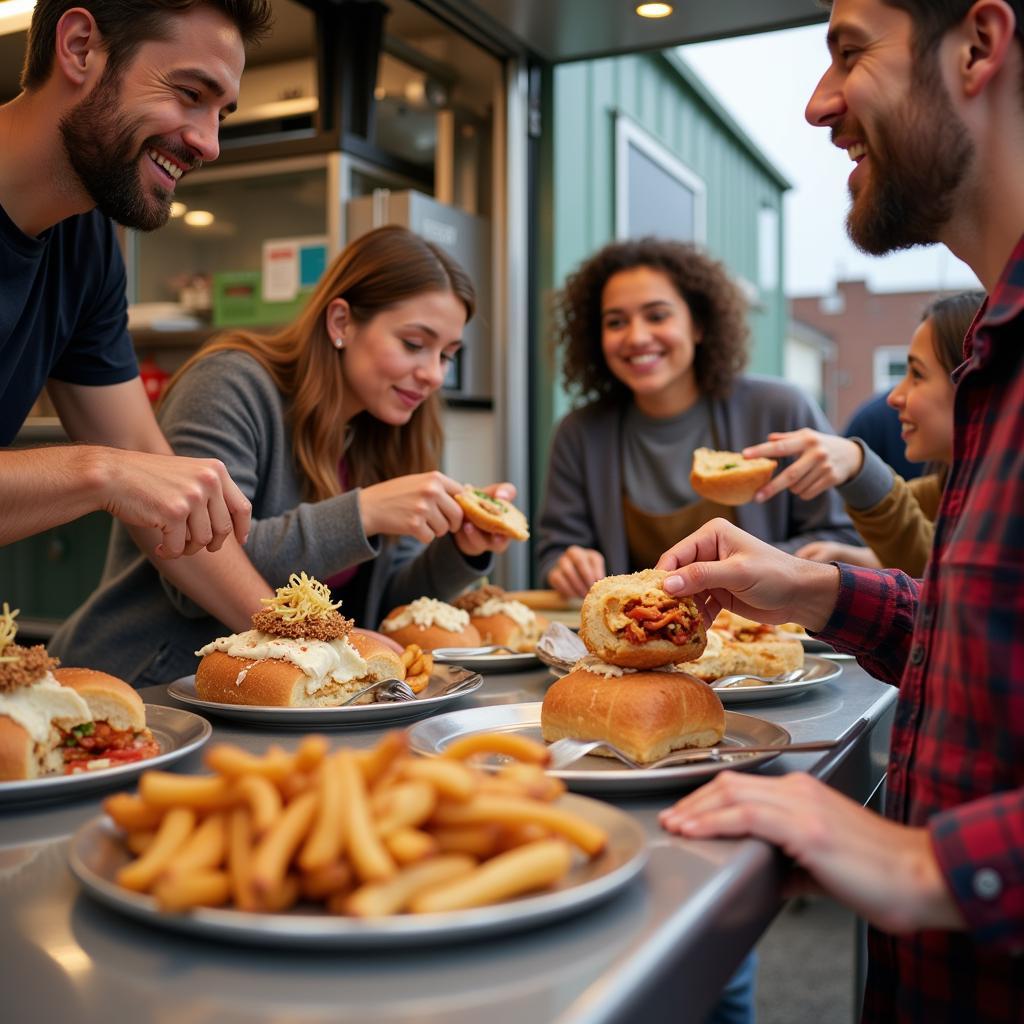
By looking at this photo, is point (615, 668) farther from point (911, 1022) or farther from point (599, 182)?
point (599, 182)

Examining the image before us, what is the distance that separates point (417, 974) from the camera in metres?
0.83

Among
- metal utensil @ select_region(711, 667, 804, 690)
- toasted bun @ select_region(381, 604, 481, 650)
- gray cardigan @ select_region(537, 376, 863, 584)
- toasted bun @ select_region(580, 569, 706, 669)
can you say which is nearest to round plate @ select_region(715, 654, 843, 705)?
metal utensil @ select_region(711, 667, 804, 690)

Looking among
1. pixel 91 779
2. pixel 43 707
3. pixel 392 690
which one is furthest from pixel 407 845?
pixel 392 690

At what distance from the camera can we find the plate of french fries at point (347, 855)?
0.82 metres

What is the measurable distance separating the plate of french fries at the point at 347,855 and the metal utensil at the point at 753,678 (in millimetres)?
994

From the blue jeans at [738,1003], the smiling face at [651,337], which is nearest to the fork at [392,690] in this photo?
the blue jeans at [738,1003]

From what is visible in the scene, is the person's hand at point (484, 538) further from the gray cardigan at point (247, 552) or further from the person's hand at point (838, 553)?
the person's hand at point (838, 553)

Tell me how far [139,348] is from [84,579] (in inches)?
48.2

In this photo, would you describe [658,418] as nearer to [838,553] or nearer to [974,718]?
[838,553]

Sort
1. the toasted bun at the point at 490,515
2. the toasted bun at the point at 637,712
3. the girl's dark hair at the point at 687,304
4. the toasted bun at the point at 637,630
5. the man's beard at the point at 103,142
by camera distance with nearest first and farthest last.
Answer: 1. the toasted bun at the point at 637,712
2. the toasted bun at the point at 637,630
3. the man's beard at the point at 103,142
4. the toasted bun at the point at 490,515
5. the girl's dark hair at the point at 687,304

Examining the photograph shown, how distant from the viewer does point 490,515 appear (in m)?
2.62

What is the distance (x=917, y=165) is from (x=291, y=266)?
3.91 m

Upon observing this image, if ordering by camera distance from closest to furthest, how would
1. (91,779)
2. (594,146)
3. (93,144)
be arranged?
(91,779)
(93,144)
(594,146)

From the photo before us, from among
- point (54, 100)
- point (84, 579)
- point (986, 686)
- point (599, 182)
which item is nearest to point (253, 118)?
point (599, 182)
